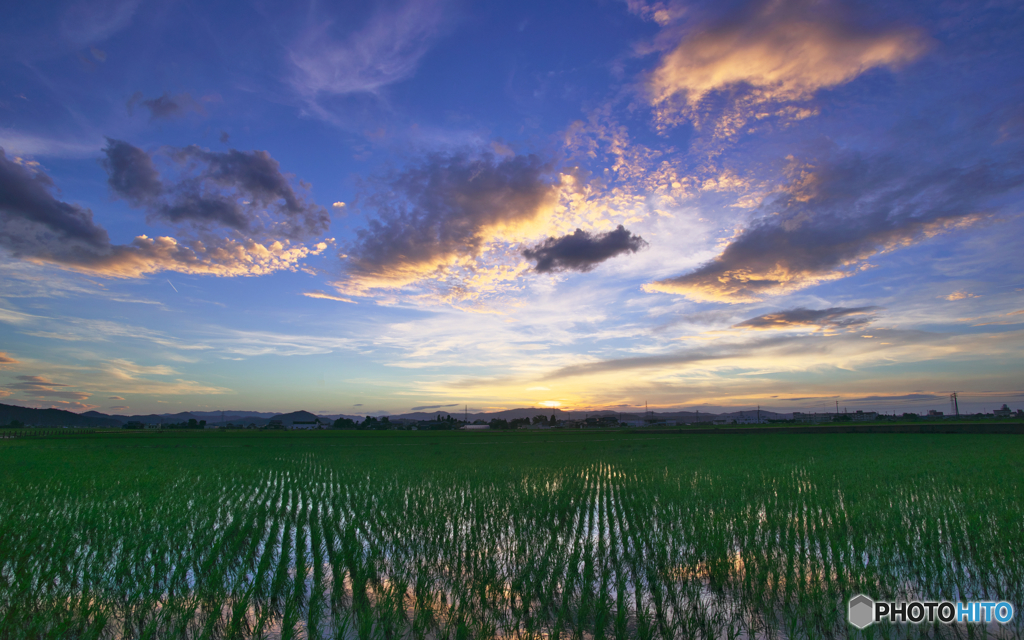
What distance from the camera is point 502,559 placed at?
6707 mm

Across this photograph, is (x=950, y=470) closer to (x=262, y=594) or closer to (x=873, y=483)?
(x=873, y=483)

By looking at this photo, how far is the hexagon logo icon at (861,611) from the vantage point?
4566 mm

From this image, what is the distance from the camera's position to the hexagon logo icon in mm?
4566

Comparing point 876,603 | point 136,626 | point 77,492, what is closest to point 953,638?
point 876,603

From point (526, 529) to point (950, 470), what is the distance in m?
16.5

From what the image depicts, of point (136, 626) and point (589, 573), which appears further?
point (589, 573)

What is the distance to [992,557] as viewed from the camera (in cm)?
636

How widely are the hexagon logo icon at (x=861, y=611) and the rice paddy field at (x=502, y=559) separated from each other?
99 millimetres

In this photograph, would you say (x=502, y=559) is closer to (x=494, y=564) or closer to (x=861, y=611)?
(x=494, y=564)

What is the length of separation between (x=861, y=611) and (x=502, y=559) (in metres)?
4.31

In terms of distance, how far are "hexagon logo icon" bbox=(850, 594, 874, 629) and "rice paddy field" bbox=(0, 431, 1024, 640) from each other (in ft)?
0.33

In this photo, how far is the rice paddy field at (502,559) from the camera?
4.62 m

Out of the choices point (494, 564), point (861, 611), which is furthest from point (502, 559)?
point (861, 611)

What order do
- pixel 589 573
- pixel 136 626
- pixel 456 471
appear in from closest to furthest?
pixel 136 626
pixel 589 573
pixel 456 471
